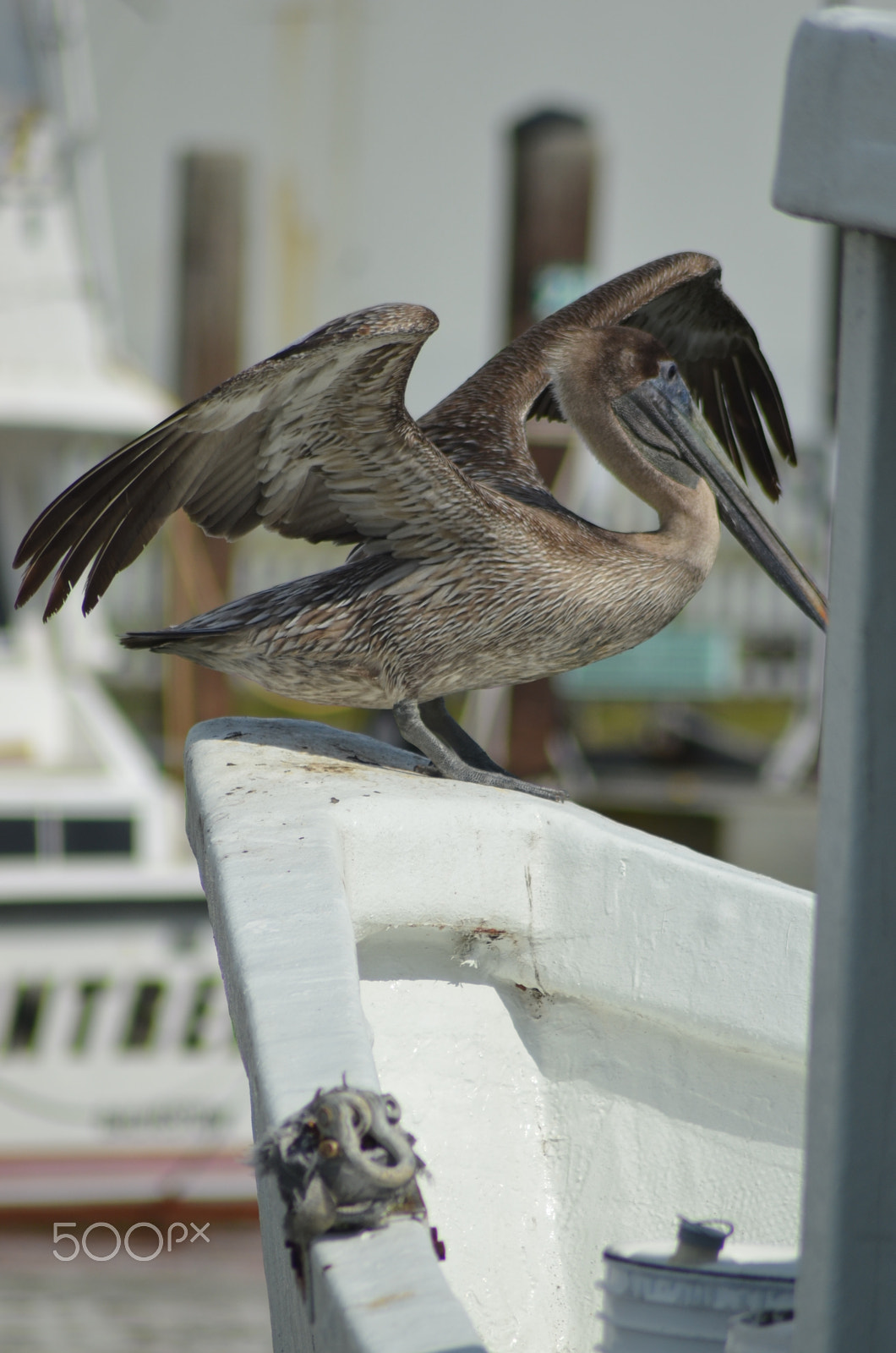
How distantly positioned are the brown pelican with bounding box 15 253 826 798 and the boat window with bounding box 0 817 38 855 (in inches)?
186

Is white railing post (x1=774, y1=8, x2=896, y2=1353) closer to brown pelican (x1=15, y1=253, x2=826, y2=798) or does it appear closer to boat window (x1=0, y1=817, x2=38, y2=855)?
brown pelican (x1=15, y1=253, x2=826, y2=798)

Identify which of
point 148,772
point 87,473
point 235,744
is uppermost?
point 87,473

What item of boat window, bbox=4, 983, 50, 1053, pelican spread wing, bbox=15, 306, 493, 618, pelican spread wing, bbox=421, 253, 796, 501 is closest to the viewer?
pelican spread wing, bbox=15, 306, 493, 618

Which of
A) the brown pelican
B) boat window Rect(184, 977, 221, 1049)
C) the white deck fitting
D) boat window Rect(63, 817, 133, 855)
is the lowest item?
boat window Rect(184, 977, 221, 1049)

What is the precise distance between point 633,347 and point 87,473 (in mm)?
1009

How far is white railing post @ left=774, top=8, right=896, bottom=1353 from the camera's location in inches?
28.9

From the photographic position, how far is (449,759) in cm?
229

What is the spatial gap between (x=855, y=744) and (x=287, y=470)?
1737mm

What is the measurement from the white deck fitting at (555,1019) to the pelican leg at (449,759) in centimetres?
33

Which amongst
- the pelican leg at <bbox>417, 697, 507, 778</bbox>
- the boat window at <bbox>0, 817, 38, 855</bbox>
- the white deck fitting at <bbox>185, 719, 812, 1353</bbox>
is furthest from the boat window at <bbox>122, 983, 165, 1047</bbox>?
the white deck fitting at <bbox>185, 719, 812, 1353</bbox>

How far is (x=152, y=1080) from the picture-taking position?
7293 mm

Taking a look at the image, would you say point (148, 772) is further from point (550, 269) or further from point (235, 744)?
point (235, 744)

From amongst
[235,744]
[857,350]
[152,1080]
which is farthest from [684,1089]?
[152,1080]

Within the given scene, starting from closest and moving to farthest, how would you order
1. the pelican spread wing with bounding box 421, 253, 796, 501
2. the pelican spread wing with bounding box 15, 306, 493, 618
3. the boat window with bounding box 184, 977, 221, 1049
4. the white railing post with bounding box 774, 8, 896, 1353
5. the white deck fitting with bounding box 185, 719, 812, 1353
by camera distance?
the white railing post with bounding box 774, 8, 896, 1353 < the white deck fitting with bounding box 185, 719, 812, 1353 < the pelican spread wing with bounding box 15, 306, 493, 618 < the pelican spread wing with bounding box 421, 253, 796, 501 < the boat window with bounding box 184, 977, 221, 1049
